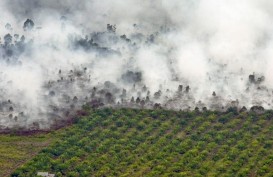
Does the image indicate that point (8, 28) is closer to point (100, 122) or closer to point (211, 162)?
point (100, 122)

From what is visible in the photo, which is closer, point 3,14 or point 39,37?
point 39,37

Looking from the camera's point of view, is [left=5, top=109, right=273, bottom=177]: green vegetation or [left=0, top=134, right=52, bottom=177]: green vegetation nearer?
[left=5, top=109, right=273, bottom=177]: green vegetation

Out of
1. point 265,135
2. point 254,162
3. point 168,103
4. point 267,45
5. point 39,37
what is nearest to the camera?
point 254,162

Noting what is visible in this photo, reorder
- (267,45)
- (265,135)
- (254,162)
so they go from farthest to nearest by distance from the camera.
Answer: (267,45)
(265,135)
(254,162)

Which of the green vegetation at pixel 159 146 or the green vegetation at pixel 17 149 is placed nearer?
the green vegetation at pixel 159 146

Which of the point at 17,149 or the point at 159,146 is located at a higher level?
the point at 159,146

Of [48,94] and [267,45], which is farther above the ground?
[267,45]

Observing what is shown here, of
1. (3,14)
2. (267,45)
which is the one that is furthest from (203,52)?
(3,14)

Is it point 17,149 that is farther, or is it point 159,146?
point 17,149
